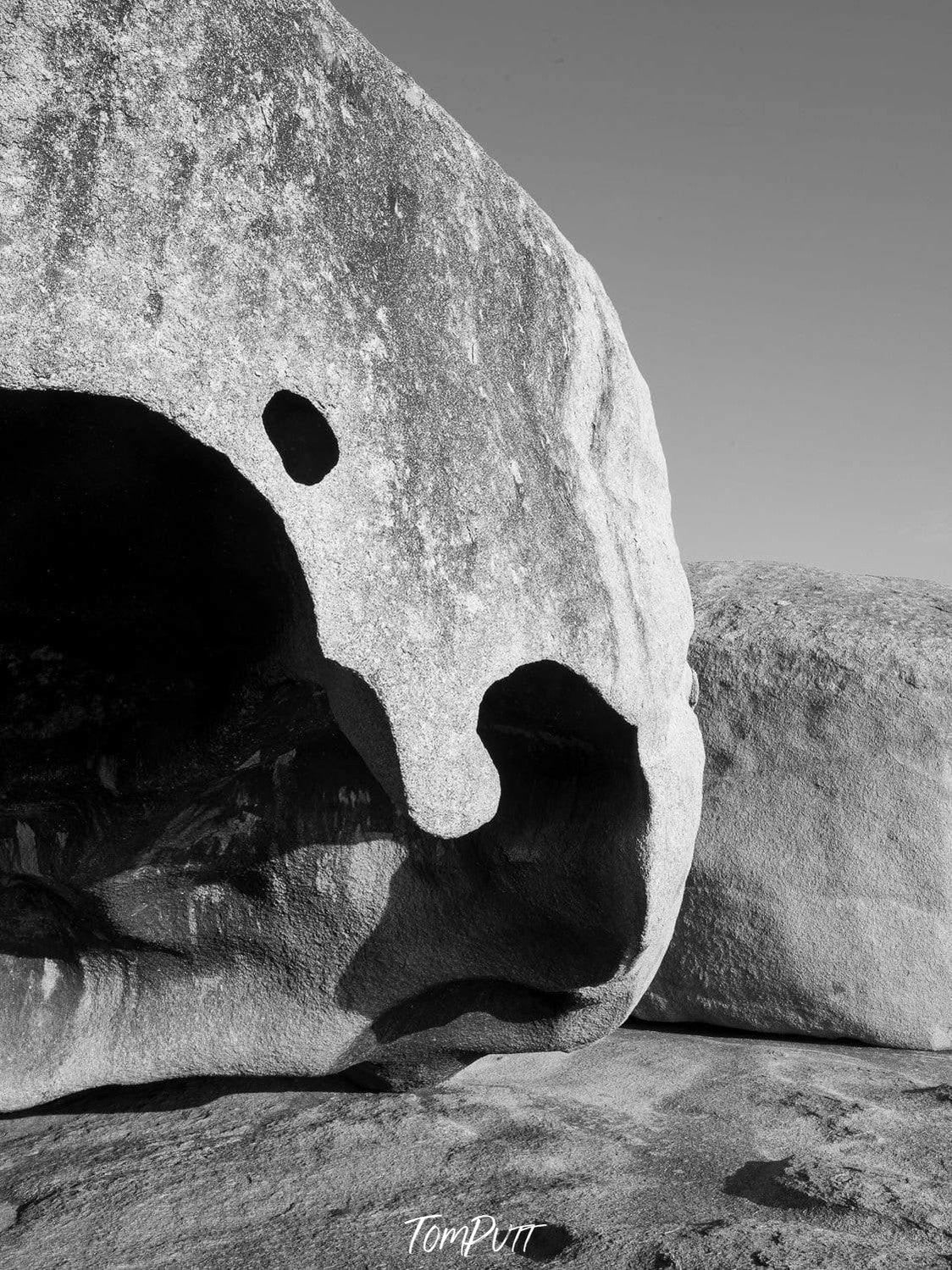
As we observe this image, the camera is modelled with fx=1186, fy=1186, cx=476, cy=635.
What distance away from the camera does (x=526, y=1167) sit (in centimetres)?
195

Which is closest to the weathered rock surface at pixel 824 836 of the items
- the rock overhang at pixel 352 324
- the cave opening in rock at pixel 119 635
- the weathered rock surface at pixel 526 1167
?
the weathered rock surface at pixel 526 1167

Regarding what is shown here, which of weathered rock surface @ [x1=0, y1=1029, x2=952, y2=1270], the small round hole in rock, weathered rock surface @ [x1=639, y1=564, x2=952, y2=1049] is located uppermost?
the small round hole in rock

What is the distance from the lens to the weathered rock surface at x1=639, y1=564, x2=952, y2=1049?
2.60 metres

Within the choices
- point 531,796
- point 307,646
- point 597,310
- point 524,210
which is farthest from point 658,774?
point 524,210

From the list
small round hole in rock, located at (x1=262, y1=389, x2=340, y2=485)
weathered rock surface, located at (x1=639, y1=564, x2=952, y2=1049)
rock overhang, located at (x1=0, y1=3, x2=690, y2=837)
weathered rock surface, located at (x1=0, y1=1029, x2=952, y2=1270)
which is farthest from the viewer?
weathered rock surface, located at (x1=639, y1=564, x2=952, y2=1049)

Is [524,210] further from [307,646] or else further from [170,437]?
[307,646]

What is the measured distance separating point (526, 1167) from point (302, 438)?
1250mm

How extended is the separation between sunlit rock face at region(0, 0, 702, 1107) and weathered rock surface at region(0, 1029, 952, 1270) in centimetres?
13

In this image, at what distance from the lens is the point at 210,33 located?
53.0 inches

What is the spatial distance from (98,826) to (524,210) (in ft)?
4.30

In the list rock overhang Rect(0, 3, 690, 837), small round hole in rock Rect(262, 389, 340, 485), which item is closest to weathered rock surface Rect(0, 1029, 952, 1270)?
rock overhang Rect(0, 3, 690, 837)

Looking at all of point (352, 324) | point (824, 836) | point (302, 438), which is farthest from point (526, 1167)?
point (352, 324)

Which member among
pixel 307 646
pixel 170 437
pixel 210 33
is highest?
pixel 210 33

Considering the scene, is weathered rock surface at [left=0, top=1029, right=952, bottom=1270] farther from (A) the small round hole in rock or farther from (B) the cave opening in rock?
(A) the small round hole in rock
